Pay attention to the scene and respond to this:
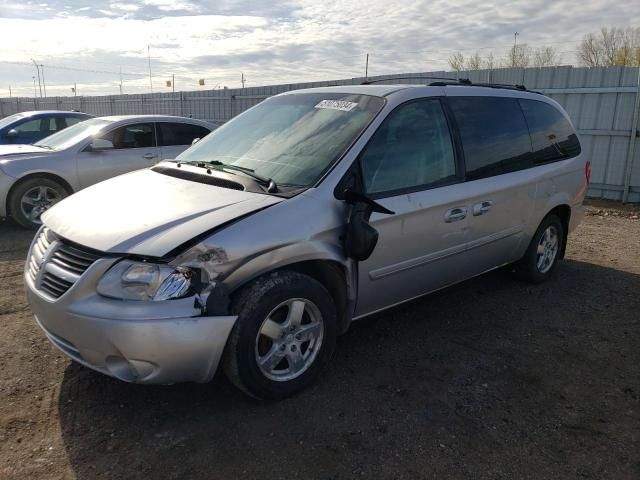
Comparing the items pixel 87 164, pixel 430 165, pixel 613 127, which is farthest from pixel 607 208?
pixel 87 164

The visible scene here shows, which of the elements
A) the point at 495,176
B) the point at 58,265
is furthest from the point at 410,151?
the point at 58,265

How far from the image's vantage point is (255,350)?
287 cm

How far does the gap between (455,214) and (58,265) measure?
2.62 metres

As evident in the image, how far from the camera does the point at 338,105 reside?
3766 millimetres

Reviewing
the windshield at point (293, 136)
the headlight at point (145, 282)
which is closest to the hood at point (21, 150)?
the windshield at point (293, 136)

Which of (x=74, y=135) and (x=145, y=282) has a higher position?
(x=74, y=135)

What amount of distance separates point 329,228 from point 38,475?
1.91 meters

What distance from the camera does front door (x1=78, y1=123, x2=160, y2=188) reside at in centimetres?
757

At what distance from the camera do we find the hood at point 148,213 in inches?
106

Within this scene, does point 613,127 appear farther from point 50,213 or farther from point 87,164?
point 50,213

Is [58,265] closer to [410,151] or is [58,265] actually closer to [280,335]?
[280,335]

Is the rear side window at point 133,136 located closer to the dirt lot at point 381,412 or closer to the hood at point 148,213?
the dirt lot at point 381,412

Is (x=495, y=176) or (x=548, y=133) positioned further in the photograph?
(x=548, y=133)

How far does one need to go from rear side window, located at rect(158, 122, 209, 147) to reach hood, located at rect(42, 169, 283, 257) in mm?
4898
